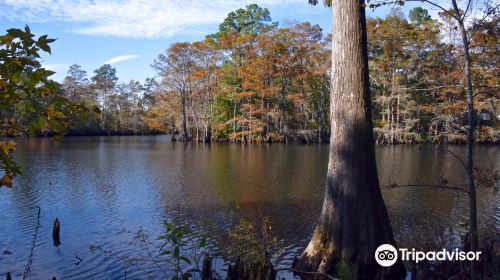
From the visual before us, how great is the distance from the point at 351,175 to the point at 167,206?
7.86 meters

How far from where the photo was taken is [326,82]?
142 feet

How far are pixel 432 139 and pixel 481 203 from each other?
27.6ft

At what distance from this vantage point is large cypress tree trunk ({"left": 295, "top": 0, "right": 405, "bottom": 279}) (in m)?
6.02

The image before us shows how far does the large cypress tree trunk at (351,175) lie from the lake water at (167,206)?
103 cm

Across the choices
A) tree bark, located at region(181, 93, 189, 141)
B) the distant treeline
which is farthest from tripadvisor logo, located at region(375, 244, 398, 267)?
tree bark, located at region(181, 93, 189, 141)

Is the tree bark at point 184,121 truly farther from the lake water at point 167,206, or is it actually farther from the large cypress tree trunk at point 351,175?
the large cypress tree trunk at point 351,175

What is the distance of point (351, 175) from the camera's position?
6.20 metres

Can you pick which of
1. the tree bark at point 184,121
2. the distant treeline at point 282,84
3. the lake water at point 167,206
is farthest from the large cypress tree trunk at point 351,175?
the tree bark at point 184,121

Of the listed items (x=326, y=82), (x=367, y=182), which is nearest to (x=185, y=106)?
(x=326, y=82)

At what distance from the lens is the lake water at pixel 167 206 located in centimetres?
821

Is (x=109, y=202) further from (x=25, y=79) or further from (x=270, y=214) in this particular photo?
(x=25, y=79)

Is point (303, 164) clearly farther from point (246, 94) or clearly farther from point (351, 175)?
point (246, 94)

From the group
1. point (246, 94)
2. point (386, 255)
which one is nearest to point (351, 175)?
point (386, 255)

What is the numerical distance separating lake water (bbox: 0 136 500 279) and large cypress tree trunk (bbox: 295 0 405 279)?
1029mm
